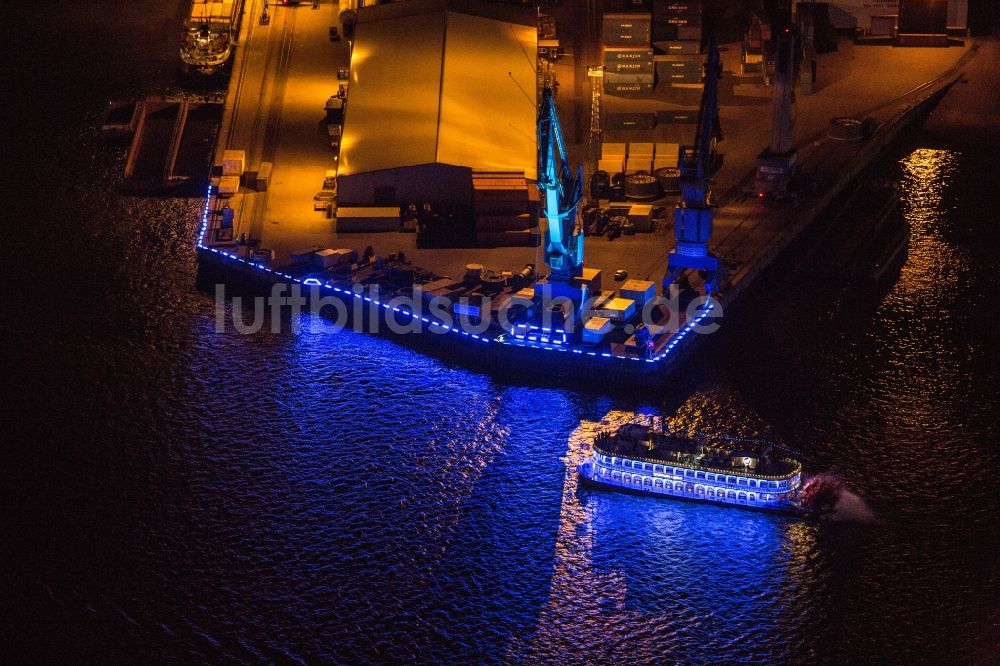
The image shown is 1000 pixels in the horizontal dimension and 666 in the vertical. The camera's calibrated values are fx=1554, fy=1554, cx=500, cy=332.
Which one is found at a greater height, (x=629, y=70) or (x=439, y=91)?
(x=629, y=70)

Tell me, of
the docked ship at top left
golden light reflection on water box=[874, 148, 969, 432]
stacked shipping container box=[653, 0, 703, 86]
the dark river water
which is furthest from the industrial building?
golden light reflection on water box=[874, 148, 969, 432]

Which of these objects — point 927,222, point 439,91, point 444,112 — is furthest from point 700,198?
point 439,91

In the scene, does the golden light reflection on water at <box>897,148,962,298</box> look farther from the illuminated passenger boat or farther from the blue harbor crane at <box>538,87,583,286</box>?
the illuminated passenger boat

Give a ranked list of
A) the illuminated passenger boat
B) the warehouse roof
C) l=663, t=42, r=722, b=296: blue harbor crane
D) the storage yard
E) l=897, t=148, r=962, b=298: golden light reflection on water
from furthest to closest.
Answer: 1. the warehouse roof
2. l=897, t=148, r=962, b=298: golden light reflection on water
3. the storage yard
4. l=663, t=42, r=722, b=296: blue harbor crane
5. the illuminated passenger boat

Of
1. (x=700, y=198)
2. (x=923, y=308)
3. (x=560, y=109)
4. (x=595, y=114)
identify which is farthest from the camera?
(x=560, y=109)

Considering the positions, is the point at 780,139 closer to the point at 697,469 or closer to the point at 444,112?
the point at 444,112

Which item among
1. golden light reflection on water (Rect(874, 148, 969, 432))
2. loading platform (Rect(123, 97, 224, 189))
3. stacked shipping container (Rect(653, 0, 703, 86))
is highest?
stacked shipping container (Rect(653, 0, 703, 86))

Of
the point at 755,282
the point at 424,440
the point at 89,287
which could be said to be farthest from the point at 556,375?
the point at 89,287

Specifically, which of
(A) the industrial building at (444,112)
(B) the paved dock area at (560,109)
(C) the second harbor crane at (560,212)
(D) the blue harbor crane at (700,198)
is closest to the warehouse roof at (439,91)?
(A) the industrial building at (444,112)
